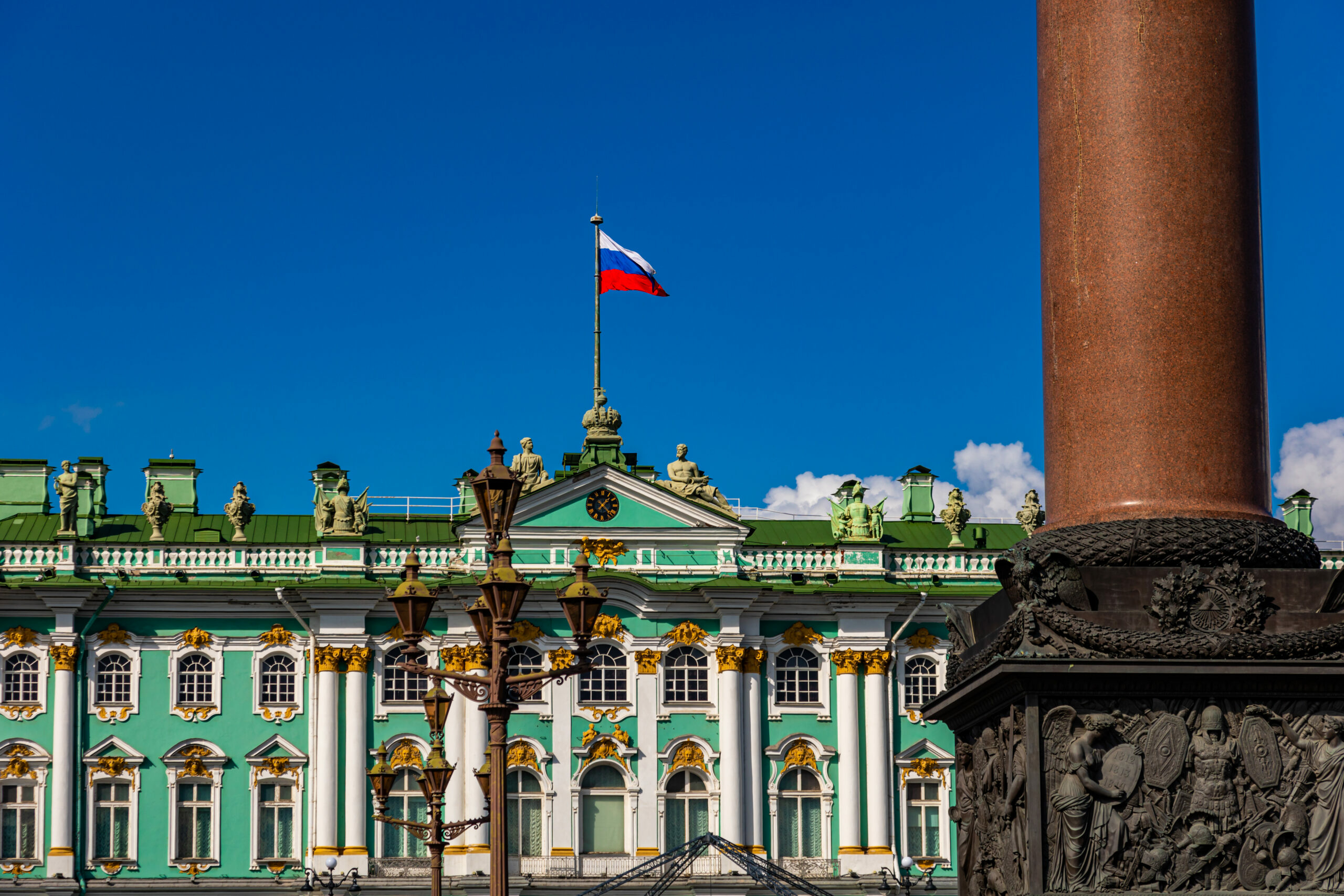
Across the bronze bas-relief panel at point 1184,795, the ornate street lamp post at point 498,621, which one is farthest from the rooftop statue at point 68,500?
the bronze bas-relief panel at point 1184,795

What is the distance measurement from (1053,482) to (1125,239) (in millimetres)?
1727

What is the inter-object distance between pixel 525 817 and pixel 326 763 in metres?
5.49

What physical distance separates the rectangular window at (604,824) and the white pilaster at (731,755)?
2.70 meters

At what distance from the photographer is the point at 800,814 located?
181 feet

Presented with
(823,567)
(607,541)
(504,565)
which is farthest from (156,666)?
(504,565)

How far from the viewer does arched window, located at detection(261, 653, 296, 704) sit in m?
54.4

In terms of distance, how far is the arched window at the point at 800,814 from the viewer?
54.9m

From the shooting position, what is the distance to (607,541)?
55219mm

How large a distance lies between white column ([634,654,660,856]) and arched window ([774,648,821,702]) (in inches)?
142

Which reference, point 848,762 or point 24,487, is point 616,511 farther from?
point 24,487

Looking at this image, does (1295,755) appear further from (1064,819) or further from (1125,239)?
(1125,239)

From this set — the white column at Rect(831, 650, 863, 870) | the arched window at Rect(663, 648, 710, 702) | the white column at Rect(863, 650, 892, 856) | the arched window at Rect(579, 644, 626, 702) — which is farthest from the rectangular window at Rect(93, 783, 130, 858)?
the white column at Rect(863, 650, 892, 856)

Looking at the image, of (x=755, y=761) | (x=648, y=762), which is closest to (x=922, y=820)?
(x=755, y=761)

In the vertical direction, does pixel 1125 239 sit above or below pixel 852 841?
above
